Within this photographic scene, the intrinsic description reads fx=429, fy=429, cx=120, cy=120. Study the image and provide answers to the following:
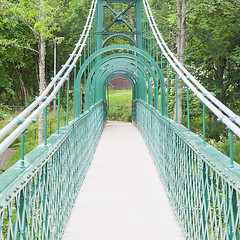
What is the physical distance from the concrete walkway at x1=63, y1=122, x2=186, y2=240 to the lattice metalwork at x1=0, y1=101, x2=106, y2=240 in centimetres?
20

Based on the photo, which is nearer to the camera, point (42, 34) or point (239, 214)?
point (239, 214)

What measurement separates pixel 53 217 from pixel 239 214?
1990 mm

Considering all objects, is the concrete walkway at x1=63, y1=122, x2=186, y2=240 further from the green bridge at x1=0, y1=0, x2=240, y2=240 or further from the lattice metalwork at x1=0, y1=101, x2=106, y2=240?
the lattice metalwork at x1=0, y1=101, x2=106, y2=240

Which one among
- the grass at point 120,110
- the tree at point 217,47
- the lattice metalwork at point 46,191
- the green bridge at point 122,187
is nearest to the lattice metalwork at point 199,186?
the green bridge at point 122,187

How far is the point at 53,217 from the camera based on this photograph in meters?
3.82

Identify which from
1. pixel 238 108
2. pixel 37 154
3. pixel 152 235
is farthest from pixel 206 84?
pixel 37 154

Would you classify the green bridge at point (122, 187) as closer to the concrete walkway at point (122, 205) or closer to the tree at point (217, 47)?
the concrete walkway at point (122, 205)

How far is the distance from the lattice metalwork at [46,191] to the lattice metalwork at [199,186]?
1204mm

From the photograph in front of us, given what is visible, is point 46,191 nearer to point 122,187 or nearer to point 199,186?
point 199,186

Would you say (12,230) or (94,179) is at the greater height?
(12,230)

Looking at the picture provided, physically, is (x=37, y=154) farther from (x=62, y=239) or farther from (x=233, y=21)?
(x=233, y=21)

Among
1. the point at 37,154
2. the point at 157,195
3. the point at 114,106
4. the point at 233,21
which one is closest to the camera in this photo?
the point at 37,154

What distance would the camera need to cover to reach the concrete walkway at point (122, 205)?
4.44m

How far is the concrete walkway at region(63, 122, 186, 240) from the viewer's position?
4438 millimetres
